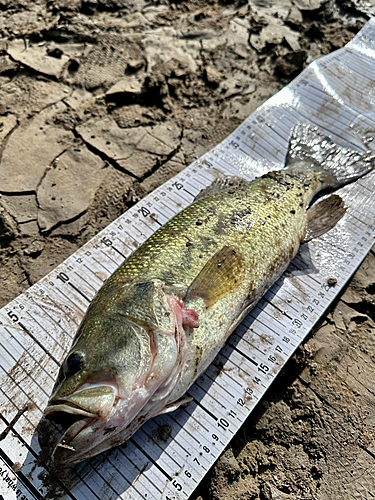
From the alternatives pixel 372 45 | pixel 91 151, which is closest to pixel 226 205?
pixel 91 151

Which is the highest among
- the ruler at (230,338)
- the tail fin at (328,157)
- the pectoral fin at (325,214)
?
the tail fin at (328,157)

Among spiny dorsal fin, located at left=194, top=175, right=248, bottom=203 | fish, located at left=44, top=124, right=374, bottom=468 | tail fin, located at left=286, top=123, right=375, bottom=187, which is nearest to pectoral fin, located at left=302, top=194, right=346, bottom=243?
fish, located at left=44, top=124, right=374, bottom=468

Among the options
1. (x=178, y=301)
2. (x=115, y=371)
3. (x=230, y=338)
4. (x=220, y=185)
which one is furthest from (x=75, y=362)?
(x=220, y=185)

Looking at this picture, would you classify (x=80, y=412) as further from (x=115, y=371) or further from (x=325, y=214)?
(x=325, y=214)

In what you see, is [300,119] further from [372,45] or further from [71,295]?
[71,295]

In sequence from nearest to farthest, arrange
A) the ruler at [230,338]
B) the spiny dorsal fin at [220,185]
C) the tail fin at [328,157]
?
the ruler at [230,338] → the spiny dorsal fin at [220,185] → the tail fin at [328,157]

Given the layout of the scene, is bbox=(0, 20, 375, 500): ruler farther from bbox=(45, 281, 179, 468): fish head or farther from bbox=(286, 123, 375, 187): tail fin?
bbox=(45, 281, 179, 468): fish head

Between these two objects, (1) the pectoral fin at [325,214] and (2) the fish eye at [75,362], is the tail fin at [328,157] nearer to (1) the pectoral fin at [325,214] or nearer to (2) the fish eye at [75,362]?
(1) the pectoral fin at [325,214]

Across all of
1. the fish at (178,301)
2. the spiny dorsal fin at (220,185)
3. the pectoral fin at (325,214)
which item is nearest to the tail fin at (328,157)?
the fish at (178,301)
